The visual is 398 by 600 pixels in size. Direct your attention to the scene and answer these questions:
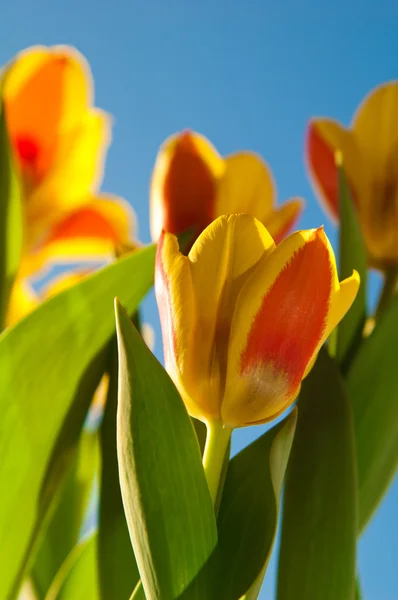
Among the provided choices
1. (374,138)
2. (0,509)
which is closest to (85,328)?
(0,509)

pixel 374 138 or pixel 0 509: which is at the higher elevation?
pixel 374 138

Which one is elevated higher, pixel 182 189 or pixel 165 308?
pixel 182 189

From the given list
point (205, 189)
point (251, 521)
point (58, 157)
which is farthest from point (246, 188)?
point (251, 521)

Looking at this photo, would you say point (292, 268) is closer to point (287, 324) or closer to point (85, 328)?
point (287, 324)

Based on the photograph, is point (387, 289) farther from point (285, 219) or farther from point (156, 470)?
point (156, 470)

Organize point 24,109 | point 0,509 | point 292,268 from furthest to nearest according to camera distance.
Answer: point 24,109, point 0,509, point 292,268

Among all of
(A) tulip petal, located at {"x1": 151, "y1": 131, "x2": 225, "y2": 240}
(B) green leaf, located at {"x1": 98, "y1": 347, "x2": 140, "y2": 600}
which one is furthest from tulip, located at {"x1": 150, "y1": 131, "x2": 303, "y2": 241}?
(B) green leaf, located at {"x1": 98, "y1": 347, "x2": 140, "y2": 600}

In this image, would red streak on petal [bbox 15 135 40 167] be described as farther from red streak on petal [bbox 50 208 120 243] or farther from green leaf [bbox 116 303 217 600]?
green leaf [bbox 116 303 217 600]

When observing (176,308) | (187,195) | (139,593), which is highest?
(187,195)
